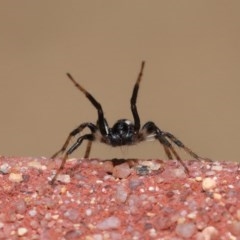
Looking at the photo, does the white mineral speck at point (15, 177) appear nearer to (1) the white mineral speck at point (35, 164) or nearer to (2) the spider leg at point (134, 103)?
(1) the white mineral speck at point (35, 164)

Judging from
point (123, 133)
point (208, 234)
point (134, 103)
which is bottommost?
point (208, 234)

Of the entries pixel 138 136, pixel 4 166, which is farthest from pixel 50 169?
pixel 138 136

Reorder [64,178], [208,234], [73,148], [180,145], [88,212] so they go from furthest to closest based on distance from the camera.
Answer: [180,145] < [73,148] < [64,178] < [88,212] < [208,234]

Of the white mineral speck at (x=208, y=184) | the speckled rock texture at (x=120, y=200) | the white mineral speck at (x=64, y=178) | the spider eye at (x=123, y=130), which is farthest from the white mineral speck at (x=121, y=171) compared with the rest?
the spider eye at (x=123, y=130)

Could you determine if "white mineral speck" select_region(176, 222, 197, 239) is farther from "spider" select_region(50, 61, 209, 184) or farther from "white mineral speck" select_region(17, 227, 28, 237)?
"spider" select_region(50, 61, 209, 184)

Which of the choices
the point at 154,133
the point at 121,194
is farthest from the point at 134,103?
the point at 121,194

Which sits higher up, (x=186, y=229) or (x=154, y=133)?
(x=154, y=133)

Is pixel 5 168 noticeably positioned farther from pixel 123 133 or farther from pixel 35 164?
pixel 123 133
